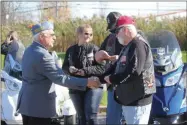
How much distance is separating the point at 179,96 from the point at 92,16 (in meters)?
27.1

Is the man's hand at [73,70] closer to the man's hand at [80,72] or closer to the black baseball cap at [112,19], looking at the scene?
the man's hand at [80,72]

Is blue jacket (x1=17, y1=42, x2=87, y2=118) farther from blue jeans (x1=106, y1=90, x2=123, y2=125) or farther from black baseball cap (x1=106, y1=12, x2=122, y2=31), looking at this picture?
black baseball cap (x1=106, y1=12, x2=122, y2=31)

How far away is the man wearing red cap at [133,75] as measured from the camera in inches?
163

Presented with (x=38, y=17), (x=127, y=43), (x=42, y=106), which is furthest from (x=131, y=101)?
(x=38, y=17)

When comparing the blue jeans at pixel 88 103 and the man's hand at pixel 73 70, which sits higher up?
the man's hand at pixel 73 70

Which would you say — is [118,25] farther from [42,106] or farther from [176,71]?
[176,71]

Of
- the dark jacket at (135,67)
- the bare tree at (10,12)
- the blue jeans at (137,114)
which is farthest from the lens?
the bare tree at (10,12)

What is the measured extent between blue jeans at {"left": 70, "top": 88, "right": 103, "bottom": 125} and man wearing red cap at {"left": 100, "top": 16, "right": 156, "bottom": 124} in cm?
131

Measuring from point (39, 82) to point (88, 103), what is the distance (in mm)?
1446

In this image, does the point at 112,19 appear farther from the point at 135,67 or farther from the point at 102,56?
the point at 135,67

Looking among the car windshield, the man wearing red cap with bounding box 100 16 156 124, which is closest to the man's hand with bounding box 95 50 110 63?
the man wearing red cap with bounding box 100 16 156 124

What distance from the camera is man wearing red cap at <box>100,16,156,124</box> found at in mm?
4137

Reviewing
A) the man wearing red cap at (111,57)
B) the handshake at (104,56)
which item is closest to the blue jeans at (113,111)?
the man wearing red cap at (111,57)

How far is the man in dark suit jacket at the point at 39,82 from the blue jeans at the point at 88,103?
1254 mm
